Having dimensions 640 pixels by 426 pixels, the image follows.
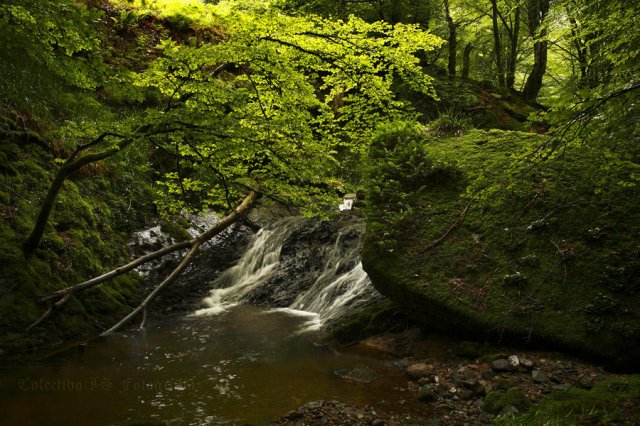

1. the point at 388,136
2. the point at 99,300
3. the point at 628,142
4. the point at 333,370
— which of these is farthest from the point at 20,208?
the point at 628,142

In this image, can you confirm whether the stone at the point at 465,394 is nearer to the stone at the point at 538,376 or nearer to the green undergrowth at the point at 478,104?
the stone at the point at 538,376

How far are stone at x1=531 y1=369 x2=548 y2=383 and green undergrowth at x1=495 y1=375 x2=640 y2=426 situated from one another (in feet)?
1.20

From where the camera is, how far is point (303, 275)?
33.0 feet

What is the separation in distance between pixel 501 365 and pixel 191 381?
4.01 meters

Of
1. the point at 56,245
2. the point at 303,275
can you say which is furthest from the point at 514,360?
the point at 56,245

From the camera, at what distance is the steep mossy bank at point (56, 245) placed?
6.73 meters

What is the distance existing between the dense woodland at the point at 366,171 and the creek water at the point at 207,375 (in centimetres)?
91

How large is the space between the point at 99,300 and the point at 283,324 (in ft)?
12.1

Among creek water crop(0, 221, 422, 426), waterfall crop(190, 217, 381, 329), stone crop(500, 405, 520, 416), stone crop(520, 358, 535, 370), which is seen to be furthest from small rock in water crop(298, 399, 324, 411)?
waterfall crop(190, 217, 381, 329)

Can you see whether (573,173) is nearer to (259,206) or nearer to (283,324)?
(283,324)

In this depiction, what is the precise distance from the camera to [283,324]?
8047mm

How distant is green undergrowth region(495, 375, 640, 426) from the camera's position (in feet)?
11.3

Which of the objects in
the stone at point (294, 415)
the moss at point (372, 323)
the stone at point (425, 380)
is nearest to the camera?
the stone at point (294, 415)

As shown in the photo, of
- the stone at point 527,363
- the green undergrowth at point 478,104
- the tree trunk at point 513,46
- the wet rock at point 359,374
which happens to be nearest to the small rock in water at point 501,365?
the stone at point 527,363
